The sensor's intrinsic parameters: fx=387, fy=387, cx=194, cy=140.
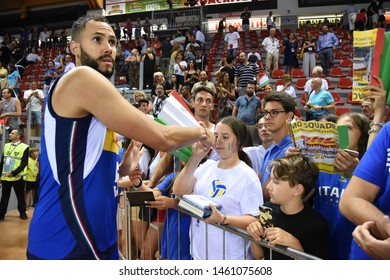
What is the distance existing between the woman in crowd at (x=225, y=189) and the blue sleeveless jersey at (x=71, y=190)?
657 mm

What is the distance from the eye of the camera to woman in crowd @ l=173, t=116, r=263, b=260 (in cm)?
218

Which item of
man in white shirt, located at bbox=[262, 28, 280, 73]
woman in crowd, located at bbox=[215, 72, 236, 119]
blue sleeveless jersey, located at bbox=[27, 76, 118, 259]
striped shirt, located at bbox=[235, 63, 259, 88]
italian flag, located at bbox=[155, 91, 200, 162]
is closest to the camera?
blue sleeveless jersey, located at bbox=[27, 76, 118, 259]

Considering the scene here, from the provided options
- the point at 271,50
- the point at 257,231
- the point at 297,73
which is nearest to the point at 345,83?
the point at 297,73

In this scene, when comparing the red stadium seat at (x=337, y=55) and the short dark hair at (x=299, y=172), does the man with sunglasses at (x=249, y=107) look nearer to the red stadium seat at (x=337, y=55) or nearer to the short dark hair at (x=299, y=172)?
the short dark hair at (x=299, y=172)

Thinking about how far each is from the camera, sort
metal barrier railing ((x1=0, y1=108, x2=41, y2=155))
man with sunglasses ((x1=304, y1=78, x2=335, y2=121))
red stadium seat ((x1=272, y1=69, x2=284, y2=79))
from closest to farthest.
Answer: man with sunglasses ((x1=304, y1=78, x2=335, y2=121)), metal barrier railing ((x1=0, y1=108, x2=41, y2=155)), red stadium seat ((x1=272, y1=69, x2=284, y2=79))

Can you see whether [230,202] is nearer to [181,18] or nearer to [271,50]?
[271,50]

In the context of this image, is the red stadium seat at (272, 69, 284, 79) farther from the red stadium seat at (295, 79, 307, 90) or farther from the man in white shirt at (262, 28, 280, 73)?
the red stadium seat at (295, 79, 307, 90)

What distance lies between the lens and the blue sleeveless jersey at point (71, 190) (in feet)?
5.16

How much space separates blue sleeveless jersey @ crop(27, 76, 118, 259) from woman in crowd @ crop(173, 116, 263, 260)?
66 centimetres

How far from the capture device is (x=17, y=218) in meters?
7.44

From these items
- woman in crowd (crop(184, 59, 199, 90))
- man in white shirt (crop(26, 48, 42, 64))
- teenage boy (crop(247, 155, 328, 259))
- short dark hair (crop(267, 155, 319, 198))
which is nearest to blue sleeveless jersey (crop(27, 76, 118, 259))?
teenage boy (crop(247, 155, 328, 259))

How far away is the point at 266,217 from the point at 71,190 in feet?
2.84

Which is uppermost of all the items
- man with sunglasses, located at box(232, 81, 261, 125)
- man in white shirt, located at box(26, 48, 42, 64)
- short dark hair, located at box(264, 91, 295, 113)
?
man in white shirt, located at box(26, 48, 42, 64)

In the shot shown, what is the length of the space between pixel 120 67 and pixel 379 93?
1231 cm
